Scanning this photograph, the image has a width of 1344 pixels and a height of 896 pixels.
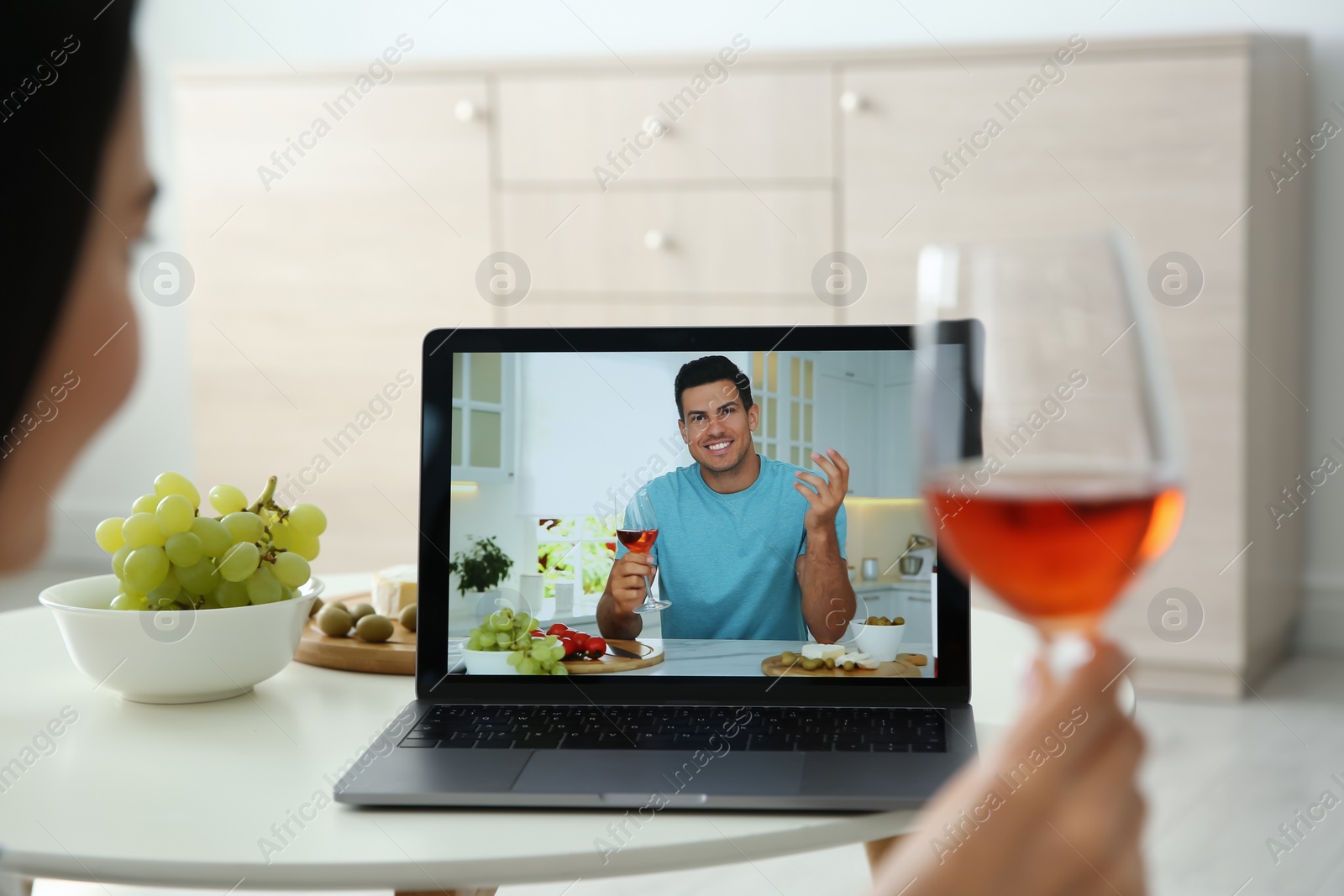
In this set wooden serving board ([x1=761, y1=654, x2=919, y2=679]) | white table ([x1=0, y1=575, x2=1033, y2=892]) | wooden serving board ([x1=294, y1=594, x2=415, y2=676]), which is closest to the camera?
white table ([x1=0, y1=575, x2=1033, y2=892])

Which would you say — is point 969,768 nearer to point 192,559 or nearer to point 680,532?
point 680,532

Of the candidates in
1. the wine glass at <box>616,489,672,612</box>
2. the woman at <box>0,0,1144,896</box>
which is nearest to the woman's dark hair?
the woman at <box>0,0,1144,896</box>

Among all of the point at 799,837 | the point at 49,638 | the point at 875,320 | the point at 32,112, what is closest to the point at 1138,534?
the point at 799,837

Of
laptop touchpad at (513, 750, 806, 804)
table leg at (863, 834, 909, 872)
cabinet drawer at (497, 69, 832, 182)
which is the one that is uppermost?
cabinet drawer at (497, 69, 832, 182)

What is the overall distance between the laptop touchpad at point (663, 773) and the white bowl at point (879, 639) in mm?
155

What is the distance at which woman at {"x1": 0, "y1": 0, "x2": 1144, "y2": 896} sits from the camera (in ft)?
1.11

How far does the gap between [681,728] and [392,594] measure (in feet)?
1.50

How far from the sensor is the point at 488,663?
0.91 metres

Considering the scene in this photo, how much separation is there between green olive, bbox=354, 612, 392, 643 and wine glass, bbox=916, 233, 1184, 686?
31.6 inches

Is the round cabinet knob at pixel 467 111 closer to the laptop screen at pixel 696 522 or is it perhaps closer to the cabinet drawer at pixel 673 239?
the cabinet drawer at pixel 673 239

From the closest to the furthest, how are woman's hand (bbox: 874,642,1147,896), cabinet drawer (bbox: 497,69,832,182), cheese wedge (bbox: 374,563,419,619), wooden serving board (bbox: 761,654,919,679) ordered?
woman's hand (bbox: 874,642,1147,896) < wooden serving board (bbox: 761,654,919,679) < cheese wedge (bbox: 374,563,419,619) < cabinet drawer (bbox: 497,69,832,182)

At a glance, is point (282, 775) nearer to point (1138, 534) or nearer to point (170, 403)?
Result: point (1138, 534)

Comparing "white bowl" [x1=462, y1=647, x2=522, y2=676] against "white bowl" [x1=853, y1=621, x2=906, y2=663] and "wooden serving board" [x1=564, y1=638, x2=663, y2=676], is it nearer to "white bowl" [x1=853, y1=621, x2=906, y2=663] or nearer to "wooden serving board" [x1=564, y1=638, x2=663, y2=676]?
"wooden serving board" [x1=564, y1=638, x2=663, y2=676]

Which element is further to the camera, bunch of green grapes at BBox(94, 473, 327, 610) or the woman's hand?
bunch of green grapes at BBox(94, 473, 327, 610)
